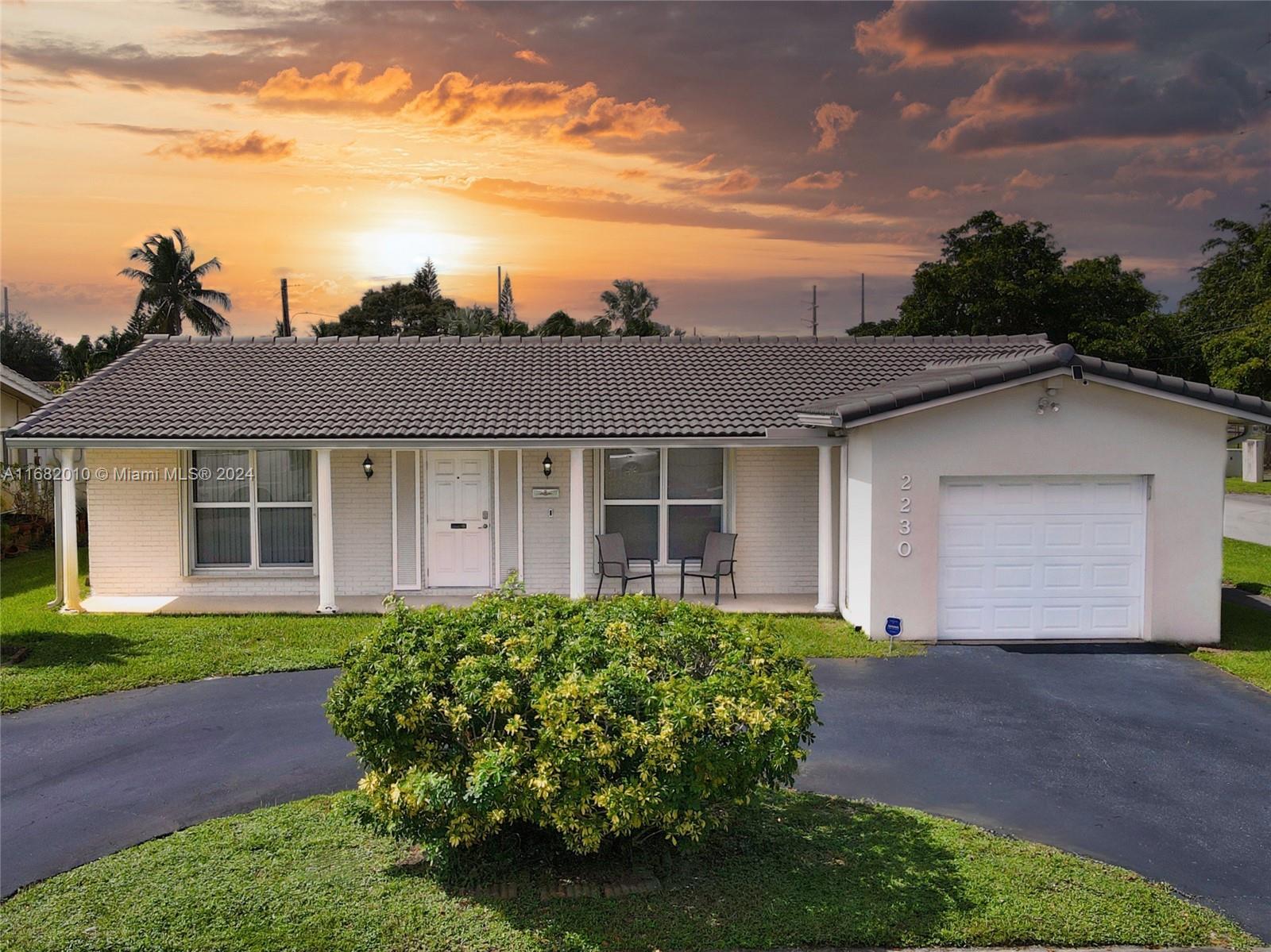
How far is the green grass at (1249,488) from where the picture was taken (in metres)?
36.5

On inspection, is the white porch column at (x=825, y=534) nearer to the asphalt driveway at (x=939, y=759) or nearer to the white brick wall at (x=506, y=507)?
the asphalt driveway at (x=939, y=759)

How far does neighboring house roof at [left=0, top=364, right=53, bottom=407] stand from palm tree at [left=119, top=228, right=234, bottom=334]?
29.5m

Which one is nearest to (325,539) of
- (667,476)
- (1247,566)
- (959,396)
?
(667,476)

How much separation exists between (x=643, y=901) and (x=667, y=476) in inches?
396

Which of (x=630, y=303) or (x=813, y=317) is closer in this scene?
(x=813, y=317)

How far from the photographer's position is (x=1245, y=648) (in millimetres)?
12242

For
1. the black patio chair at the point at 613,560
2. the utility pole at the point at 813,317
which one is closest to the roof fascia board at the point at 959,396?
the black patio chair at the point at 613,560

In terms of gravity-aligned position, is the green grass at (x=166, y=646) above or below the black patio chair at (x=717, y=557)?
below

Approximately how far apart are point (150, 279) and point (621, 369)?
144 ft

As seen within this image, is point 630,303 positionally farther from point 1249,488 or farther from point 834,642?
point 834,642

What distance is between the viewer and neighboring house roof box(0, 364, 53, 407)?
2267cm

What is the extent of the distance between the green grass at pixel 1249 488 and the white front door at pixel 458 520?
31.5 meters

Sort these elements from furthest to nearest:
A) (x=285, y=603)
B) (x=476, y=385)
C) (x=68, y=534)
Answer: (x=476, y=385) → (x=285, y=603) → (x=68, y=534)

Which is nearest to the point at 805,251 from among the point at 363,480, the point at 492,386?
the point at 492,386
